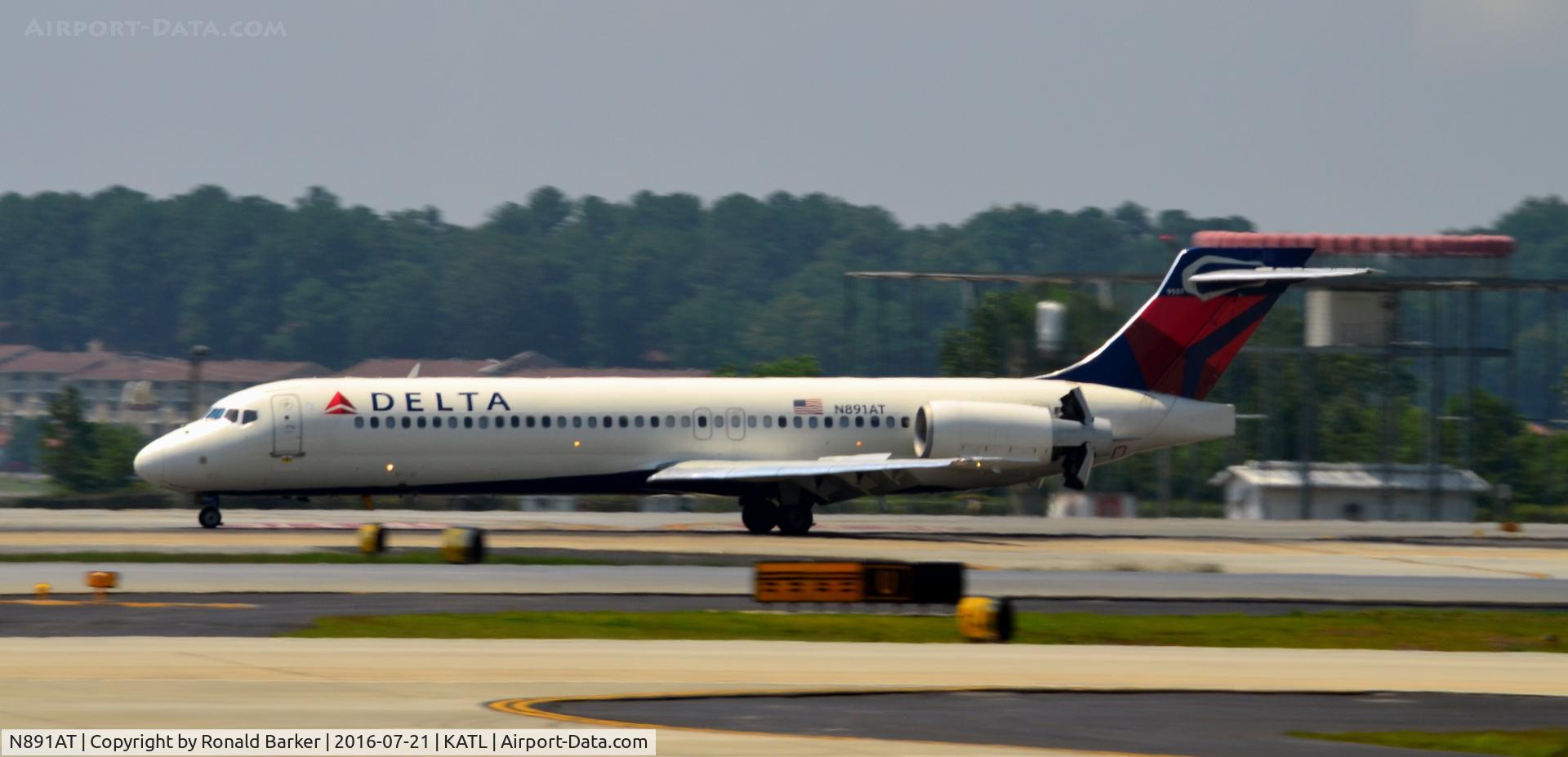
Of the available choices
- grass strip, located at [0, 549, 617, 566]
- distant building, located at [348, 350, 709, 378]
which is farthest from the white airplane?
distant building, located at [348, 350, 709, 378]

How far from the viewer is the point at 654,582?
33.6m

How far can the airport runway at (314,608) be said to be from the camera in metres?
26.1

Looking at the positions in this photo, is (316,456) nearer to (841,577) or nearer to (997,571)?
(997,571)

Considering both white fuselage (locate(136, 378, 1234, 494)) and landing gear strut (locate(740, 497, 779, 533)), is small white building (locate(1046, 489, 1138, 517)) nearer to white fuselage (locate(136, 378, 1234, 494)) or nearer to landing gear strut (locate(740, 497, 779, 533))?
white fuselage (locate(136, 378, 1234, 494))

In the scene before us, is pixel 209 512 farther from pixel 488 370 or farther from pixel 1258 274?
pixel 488 370

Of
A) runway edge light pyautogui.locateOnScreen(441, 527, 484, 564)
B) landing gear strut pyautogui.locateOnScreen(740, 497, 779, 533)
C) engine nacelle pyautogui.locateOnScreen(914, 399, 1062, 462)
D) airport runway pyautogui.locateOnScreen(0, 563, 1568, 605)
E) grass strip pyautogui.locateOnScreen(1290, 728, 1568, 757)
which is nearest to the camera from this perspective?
grass strip pyautogui.locateOnScreen(1290, 728, 1568, 757)

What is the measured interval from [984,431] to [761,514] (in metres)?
5.65

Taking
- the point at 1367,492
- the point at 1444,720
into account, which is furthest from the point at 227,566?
the point at 1367,492

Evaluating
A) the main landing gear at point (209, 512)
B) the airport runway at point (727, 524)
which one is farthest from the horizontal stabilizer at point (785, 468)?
the main landing gear at point (209, 512)

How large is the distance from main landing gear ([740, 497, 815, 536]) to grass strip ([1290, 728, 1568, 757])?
94.1 feet

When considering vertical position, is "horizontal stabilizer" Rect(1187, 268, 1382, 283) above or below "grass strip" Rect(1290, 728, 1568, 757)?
above

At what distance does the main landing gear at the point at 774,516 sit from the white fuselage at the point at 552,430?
3.63 feet

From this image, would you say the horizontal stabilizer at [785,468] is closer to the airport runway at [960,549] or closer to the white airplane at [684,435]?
the white airplane at [684,435]

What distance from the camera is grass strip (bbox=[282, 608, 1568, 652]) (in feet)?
87.7
